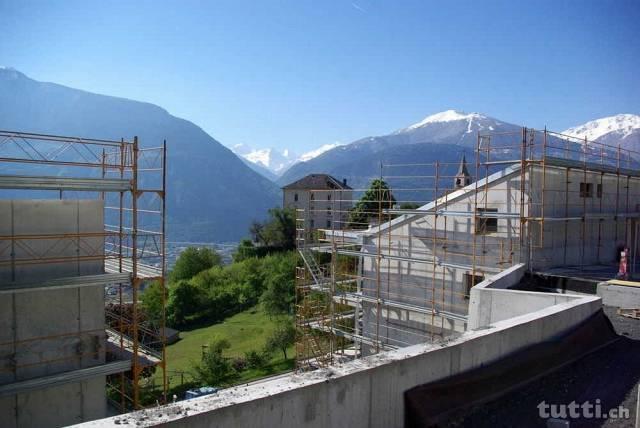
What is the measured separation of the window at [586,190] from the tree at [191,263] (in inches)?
1794

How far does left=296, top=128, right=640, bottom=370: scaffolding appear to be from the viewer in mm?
13719

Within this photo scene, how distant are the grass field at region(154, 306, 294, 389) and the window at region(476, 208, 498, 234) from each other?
50.4 ft

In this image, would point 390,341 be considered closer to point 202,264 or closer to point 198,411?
point 198,411

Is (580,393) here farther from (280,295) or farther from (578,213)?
(280,295)

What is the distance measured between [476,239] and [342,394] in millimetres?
11307

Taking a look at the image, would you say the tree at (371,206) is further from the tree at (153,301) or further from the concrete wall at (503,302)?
the tree at (153,301)

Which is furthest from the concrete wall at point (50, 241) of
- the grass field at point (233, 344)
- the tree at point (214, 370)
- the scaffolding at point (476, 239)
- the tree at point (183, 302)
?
the tree at point (183, 302)

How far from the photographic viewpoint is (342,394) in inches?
163

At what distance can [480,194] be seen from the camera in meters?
14.4

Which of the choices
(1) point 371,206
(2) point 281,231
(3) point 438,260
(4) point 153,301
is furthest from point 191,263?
(3) point 438,260

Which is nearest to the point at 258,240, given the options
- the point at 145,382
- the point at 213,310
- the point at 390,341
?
the point at 213,310

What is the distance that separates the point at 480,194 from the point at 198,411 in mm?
12547

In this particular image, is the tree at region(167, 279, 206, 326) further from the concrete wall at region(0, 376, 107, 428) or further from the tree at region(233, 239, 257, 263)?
the concrete wall at region(0, 376, 107, 428)

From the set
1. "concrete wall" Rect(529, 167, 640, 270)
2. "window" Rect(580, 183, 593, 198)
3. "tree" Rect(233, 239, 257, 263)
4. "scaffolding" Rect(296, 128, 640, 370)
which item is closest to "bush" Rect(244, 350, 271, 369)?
"scaffolding" Rect(296, 128, 640, 370)
